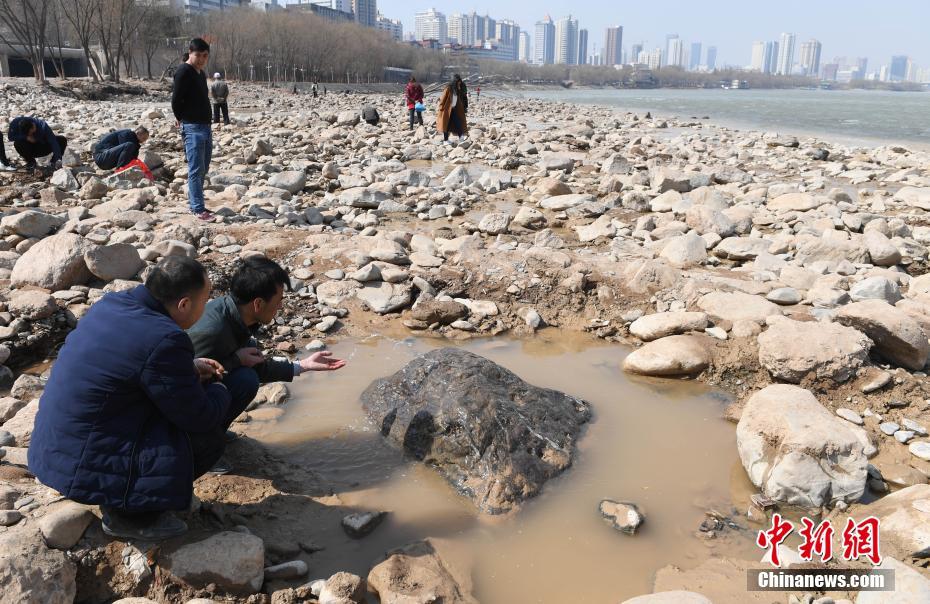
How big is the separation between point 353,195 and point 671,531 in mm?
6028

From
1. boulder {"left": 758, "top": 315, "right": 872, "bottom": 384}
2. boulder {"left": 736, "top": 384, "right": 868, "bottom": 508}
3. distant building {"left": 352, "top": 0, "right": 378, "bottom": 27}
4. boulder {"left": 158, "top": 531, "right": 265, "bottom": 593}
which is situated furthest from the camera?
distant building {"left": 352, "top": 0, "right": 378, "bottom": 27}

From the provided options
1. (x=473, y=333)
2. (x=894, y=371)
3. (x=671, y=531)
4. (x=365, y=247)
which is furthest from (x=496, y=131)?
(x=671, y=531)

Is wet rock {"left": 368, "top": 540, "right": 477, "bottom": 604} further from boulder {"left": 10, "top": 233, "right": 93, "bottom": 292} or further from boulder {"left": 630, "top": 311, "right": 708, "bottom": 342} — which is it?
boulder {"left": 10, "top": 233, "right": 93, "bottom": 292}

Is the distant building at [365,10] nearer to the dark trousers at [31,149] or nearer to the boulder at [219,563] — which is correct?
the dark trousers at [31,149]

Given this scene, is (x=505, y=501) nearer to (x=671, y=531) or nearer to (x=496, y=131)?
(x=671, y=531)

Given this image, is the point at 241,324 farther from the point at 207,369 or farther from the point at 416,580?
the point at 416,580

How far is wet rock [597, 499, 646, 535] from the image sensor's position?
278 centimetres

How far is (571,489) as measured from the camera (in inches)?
119

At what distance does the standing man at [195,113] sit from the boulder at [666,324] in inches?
174

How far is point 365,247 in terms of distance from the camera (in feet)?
19.0

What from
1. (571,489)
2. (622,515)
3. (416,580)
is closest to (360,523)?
(416,580)

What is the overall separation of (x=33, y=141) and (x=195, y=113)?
3.91 m

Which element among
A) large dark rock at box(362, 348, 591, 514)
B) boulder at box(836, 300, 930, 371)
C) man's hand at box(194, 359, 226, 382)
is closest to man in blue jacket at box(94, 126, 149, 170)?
large dark rock at box(362, 348, 591, 514)

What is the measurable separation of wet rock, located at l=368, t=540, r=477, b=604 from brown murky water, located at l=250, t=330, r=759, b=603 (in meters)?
0.09
